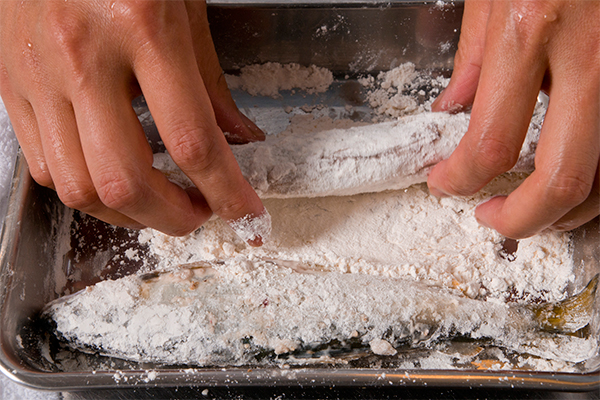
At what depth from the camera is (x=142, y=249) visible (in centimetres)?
138

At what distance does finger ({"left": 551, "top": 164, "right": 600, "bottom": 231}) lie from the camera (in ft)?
3.59

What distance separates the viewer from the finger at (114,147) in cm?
98

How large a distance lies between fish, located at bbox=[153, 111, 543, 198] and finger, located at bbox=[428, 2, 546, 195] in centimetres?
25

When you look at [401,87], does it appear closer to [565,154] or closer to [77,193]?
[565,154]

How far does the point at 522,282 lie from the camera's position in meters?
1.34

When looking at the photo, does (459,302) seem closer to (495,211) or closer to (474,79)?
(495,211)

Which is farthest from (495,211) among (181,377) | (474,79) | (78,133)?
(78,133)

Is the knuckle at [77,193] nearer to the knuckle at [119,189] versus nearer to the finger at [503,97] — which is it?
the knuckle at [119,189]

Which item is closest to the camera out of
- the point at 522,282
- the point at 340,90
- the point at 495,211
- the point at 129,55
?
the point at 129,55

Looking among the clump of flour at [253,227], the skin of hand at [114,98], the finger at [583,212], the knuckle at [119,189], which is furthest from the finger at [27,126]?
the finger at [583,212]

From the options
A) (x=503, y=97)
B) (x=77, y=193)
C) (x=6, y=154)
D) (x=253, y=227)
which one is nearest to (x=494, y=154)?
(x=503, y=97)

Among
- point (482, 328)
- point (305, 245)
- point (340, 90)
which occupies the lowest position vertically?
point (482, 328)

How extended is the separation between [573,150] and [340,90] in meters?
0.86

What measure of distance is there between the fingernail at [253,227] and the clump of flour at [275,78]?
22.8 inches
